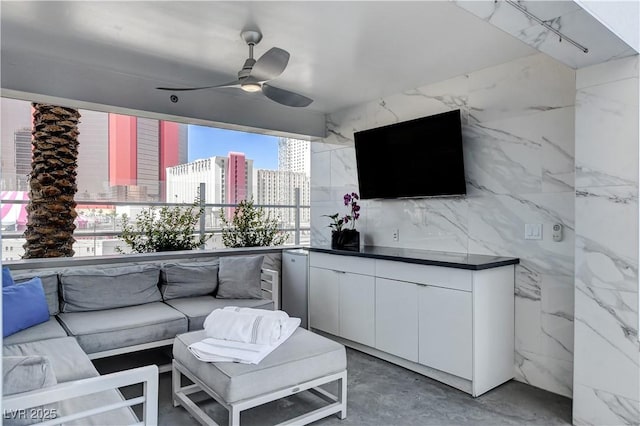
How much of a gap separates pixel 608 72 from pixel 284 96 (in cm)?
203

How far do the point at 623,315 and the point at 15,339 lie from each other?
144 inches

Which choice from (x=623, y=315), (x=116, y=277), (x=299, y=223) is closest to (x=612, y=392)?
(x=623, y=315)

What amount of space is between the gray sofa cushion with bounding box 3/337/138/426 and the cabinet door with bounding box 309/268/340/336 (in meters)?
2.15

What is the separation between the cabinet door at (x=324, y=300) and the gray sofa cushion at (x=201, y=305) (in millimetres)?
590

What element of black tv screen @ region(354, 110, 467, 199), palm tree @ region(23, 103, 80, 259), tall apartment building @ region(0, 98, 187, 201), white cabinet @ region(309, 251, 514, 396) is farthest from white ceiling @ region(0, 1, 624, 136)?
white cabinet @ region(309, 251, 514, 396)

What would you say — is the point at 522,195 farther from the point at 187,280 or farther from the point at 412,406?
the point at 187,280

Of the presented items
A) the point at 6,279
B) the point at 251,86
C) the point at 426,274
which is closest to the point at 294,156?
the point at 251,86

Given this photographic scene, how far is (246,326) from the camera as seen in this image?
2578 millimetres

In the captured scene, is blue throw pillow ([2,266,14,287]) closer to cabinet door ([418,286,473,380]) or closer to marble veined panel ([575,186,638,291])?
cabinet door ([418,286,473,380])

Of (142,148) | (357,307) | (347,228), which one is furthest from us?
(142,148)

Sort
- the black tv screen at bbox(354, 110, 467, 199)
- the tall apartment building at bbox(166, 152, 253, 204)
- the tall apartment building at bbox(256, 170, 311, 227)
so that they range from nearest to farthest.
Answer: the black tv screen at bbox(354, 110, 467, 199) < the tall apartment building at bbox(166, 152, 253, 204) < the tall apartment building at bbox(256, 170, 311, 227)

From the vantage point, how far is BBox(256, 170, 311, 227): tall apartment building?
5.61 metres

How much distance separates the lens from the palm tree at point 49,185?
3.96 m

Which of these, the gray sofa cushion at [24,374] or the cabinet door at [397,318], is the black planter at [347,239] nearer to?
the cabinet door at [397,318]
